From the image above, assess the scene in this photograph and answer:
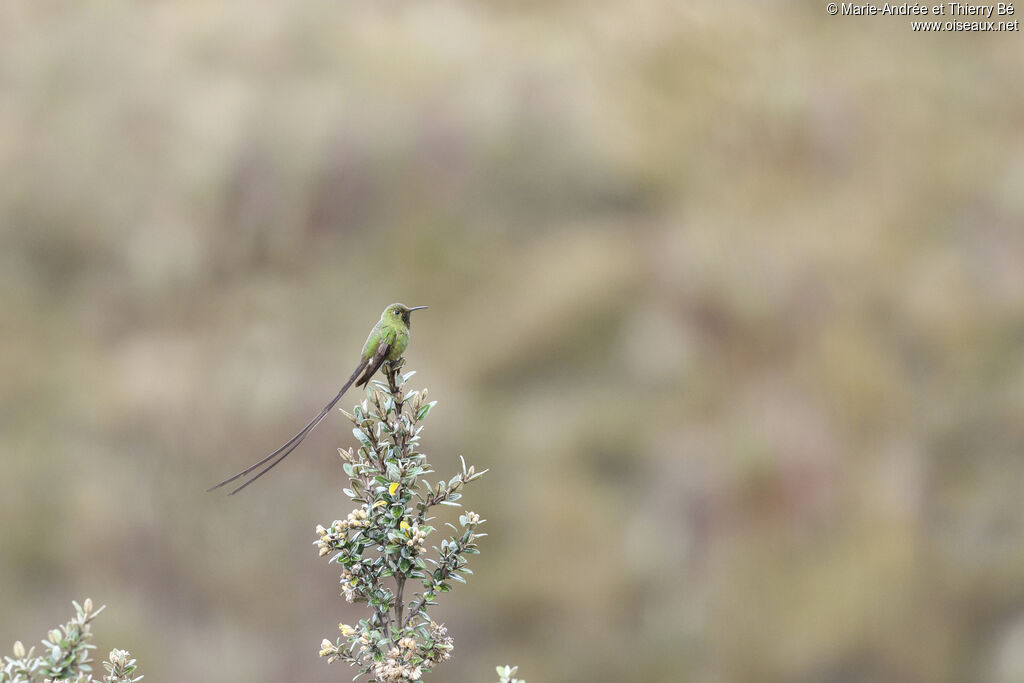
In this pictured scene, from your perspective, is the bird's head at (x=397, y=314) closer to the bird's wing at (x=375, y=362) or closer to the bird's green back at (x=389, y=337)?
the bird's green back at (x=389, y=337)

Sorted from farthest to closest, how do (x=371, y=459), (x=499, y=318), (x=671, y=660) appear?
(x=499, y=318) → (x=671, y=660) → (x=371, y=459)

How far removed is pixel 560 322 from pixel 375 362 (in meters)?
3.51

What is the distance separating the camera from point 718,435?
5582 millimetres

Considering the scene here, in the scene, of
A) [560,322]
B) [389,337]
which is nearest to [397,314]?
[389,337]

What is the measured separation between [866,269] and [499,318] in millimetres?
2641

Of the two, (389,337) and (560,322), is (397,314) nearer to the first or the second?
(389,337)

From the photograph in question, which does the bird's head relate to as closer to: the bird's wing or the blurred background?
the bird's wing

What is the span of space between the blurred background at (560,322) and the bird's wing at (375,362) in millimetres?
3075

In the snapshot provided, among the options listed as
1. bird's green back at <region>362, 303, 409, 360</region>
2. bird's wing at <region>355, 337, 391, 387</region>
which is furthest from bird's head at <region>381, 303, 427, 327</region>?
bird's wing at <region>355, 337, 391, 387</region>

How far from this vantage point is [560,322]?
577cm

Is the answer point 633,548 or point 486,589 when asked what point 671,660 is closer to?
point 633,548

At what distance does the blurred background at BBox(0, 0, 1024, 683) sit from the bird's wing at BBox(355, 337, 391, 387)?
3075 mm

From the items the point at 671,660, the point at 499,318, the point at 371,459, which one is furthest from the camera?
the point at 499,318

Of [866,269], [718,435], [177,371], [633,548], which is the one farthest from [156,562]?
[866,269]
